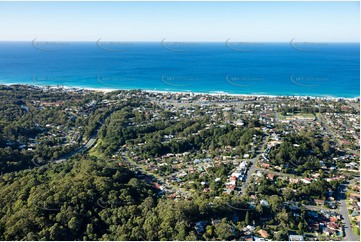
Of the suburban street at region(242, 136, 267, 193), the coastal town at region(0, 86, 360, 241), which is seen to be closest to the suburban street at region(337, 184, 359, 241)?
the coastal town at region(0, 86, 360, 241)

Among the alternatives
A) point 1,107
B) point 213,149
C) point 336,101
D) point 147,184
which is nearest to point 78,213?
point 147,184

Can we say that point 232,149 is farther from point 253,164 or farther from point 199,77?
point 199,77

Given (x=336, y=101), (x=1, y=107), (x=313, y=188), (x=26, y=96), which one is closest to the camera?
(x=313, y=188)

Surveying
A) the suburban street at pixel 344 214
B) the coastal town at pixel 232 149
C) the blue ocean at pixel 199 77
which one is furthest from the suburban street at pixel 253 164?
the blue ocean at pixel 199 77

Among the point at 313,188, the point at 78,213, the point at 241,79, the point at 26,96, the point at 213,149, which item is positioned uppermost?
the point at 241,79

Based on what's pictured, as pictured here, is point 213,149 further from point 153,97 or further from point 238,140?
point 153,97

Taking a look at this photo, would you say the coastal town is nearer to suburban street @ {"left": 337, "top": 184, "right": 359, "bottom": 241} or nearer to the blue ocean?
suburban street @ {"left": 337, "top": 184, "right": 359, "bottom": 241}

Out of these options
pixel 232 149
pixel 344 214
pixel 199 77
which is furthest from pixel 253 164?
pixel 199 77

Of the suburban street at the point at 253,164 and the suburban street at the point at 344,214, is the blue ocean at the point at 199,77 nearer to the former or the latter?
the suburban street at the point at 253,164
